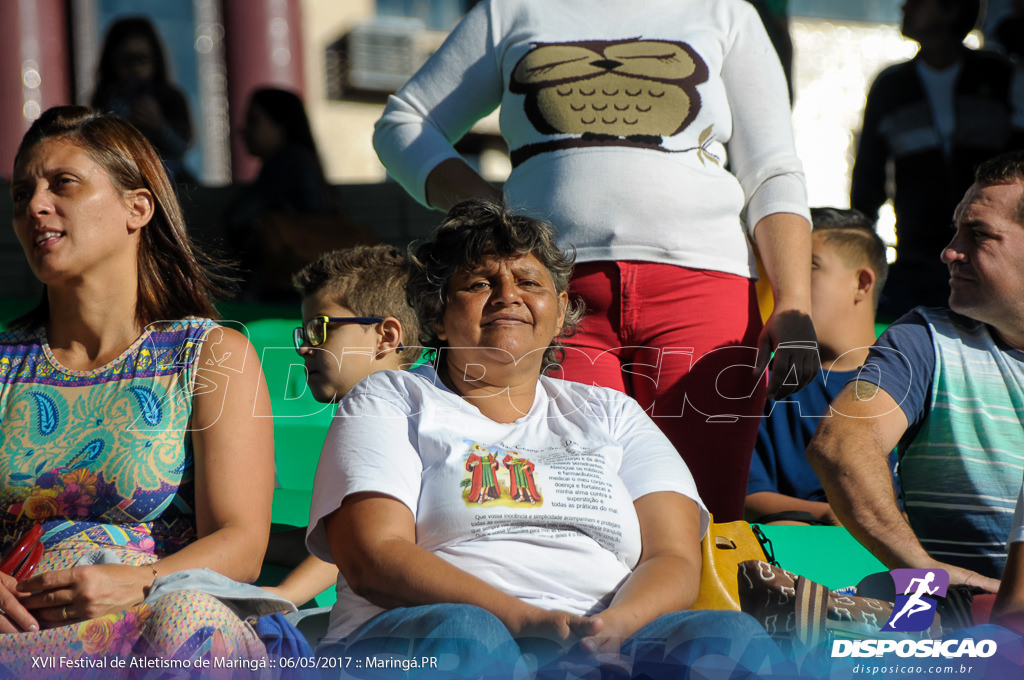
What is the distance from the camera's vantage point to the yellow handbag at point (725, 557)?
6.76 ft

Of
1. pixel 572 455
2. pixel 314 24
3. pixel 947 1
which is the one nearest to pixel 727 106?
pixel 572 455

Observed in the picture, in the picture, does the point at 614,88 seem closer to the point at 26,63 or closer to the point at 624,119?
the point at 624,119

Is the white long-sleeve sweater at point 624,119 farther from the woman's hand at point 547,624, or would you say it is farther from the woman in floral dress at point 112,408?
the woman's hand at point 547,624

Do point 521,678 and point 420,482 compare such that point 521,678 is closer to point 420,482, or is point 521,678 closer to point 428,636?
point 428,636

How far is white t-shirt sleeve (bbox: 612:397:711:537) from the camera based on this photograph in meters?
2.12

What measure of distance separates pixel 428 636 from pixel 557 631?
19cm

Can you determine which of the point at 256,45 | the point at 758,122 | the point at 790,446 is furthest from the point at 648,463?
the point at 256,45

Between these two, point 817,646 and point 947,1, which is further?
point 947,1

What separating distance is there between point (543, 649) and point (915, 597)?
25.8 inches

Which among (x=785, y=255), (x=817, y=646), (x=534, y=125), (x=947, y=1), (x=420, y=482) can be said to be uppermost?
(x=947, y=1)

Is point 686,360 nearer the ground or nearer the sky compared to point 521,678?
nearer the sky

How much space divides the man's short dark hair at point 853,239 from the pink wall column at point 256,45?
728cm

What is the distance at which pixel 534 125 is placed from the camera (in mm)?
2537

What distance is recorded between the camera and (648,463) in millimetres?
2148
